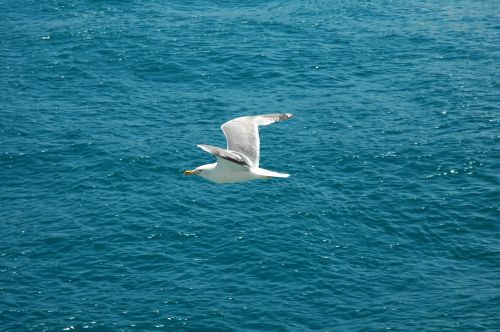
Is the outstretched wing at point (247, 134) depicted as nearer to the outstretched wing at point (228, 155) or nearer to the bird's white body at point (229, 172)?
the bird's white body at point (229, 172)

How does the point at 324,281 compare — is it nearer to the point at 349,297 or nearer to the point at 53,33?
the point at 349,297

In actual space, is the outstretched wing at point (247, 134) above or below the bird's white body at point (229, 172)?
above

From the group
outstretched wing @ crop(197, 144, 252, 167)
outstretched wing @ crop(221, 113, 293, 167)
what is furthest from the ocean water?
outstretched wing @ crop(197, 144, 252, 167)

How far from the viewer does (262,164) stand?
95562mm

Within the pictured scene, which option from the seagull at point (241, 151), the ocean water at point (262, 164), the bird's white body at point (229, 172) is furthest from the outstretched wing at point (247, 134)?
the ocean water at point (262, 164)

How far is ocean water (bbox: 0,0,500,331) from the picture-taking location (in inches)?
2889

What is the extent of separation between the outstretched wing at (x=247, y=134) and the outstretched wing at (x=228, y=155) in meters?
1.46

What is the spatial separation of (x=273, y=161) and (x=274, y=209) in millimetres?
10058

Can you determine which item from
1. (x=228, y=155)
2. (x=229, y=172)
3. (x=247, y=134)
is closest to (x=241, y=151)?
(x=247, y=134)

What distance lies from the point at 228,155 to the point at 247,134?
256 inches

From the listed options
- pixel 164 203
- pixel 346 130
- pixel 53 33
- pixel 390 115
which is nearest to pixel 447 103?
pixel 390 115

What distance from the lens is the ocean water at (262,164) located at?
73375 mm

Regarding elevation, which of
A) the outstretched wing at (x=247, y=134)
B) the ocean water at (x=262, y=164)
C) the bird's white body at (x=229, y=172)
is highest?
the outstretched wing at (x=247, y=134)

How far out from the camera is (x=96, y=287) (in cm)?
7506
